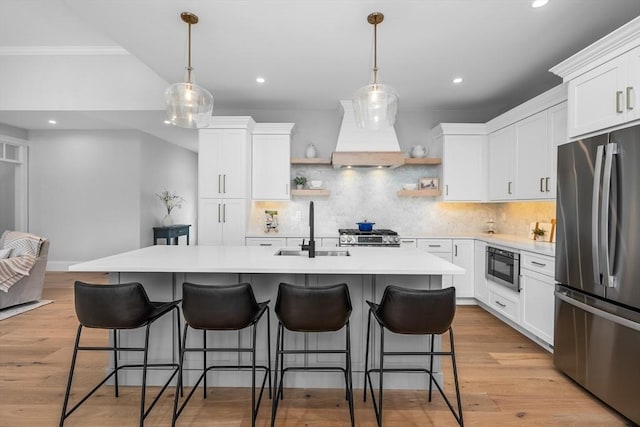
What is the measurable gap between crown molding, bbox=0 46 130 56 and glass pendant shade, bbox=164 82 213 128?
307 cm

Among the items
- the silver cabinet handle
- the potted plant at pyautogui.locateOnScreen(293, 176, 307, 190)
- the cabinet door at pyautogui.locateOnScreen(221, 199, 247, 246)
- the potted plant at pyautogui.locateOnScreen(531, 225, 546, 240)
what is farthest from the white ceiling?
the potted plant at pyautogui.locateOnScreen(531, 225, 546, 240)

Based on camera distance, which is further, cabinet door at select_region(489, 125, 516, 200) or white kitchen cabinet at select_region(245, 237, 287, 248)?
white kitchen cabinet at select_region(245, 237, 287, 248)

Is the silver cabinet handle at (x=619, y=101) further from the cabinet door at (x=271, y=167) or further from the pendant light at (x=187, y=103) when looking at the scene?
the cabinet door at (x=271, y=167)

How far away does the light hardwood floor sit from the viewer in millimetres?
2113

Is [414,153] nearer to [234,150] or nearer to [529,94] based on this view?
[529,94]

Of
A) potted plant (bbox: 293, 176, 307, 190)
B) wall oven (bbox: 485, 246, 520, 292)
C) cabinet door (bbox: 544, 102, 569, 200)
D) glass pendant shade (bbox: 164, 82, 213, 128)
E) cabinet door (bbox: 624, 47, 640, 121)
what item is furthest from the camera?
potted plant (bbox: 293, 176, 307, 190)

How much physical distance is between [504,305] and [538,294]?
66 cm

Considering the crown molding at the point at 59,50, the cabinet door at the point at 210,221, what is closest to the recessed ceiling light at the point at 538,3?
the cabinet door at the point at 210,221

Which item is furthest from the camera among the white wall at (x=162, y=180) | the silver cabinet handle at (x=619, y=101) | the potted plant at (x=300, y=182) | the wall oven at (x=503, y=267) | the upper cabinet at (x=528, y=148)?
the white wall at (x=162, y=180)

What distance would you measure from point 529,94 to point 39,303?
6995mm

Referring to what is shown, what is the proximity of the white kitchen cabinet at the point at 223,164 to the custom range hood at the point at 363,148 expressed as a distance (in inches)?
49.0

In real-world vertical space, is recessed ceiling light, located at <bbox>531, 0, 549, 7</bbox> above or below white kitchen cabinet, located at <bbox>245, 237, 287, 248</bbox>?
above

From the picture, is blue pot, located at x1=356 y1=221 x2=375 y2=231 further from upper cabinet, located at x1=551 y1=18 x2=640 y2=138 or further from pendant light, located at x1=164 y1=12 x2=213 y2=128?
pendant light, located at x1=164 y1=12 x2=213 y2=128

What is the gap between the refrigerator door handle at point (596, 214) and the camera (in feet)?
7.29
